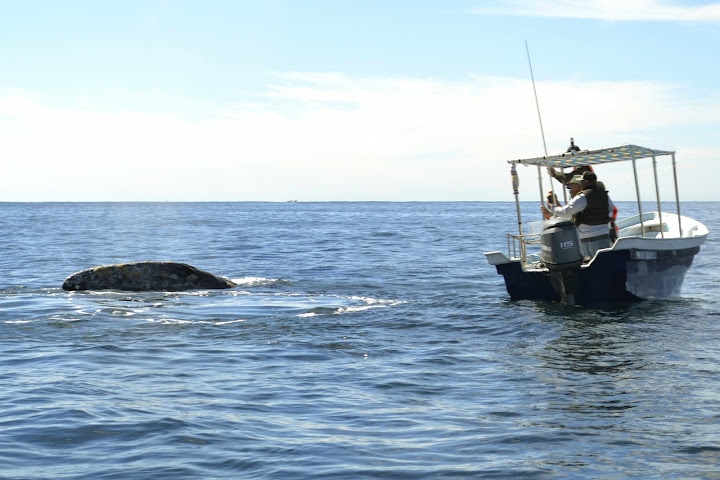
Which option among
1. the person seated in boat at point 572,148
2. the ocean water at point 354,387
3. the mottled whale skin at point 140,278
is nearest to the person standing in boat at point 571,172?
the person seated in boat at point 572,148

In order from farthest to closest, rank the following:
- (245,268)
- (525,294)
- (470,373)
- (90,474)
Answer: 1. (245,268)
2. (525,294)
3. (470,373)
4. (90,474)

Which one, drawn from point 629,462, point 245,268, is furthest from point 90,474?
point 245,268

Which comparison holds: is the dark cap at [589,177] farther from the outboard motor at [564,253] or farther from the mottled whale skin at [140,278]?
the mottled whale skin at [140,278]

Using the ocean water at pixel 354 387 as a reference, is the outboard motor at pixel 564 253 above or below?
above

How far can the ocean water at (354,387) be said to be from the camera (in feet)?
22.3

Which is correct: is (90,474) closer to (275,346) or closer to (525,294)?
(275,346)

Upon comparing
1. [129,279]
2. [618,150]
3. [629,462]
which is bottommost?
[629,462]

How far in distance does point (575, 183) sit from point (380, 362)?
6880 mm

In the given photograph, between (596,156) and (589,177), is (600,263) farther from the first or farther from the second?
(596,156)

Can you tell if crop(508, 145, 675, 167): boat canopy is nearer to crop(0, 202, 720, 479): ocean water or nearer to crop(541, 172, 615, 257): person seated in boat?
crop(541, 172, 615, 257): person seated in boat

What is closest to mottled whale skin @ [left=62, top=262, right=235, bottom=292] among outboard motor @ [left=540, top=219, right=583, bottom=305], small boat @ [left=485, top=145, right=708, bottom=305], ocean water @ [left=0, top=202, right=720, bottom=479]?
ocean water @ [left=0, top=202, right=720, bottom=479]

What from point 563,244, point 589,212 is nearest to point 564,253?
point 563,244

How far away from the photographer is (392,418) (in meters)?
8.04

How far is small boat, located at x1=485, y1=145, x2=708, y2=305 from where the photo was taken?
15.2 m
